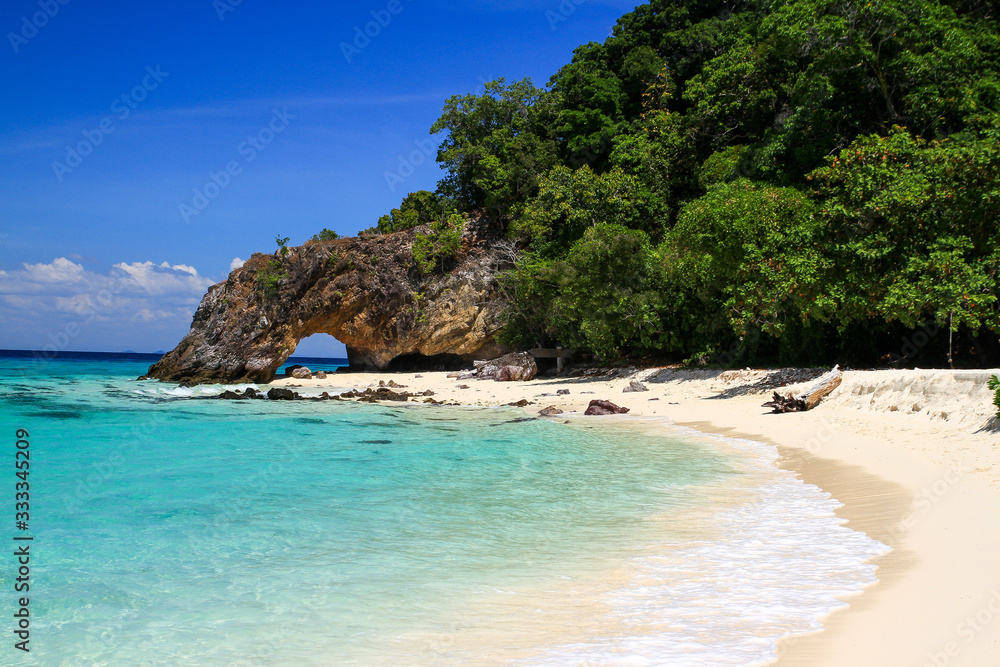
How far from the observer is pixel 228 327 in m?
29.5

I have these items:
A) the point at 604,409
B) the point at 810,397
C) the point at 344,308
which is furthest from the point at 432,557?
the point at 344,308

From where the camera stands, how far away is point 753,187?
17.8 m

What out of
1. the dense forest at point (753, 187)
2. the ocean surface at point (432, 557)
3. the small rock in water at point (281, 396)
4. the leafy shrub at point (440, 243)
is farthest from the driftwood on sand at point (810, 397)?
the leafy shrub at point (440, 243)

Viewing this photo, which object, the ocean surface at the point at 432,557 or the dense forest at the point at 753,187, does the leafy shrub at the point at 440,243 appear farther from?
the ocean surface at the point at 432,557

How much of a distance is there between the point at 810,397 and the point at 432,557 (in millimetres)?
10055

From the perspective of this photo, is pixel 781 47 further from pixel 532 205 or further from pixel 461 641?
pixel 461 641

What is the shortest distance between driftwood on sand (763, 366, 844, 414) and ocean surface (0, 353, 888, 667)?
2761mm

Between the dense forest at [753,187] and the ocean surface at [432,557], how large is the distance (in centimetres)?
663

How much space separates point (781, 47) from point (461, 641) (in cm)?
2062

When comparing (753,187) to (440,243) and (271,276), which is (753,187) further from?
(271,276)

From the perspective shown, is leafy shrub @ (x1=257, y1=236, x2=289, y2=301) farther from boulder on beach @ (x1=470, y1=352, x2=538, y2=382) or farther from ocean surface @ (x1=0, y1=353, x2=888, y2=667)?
ocean surface @ (x1=0, y1=353, x2=888, y2=667)

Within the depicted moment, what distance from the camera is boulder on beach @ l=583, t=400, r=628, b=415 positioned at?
584 inches

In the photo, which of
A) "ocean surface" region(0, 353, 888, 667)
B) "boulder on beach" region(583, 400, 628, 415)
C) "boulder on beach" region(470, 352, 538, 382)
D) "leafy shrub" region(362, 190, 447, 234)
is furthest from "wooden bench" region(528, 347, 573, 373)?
"ocean surface" region(0, 353, 888, 667)

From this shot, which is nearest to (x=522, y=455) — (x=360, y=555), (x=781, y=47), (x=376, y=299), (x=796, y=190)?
(x=360, y=555)
